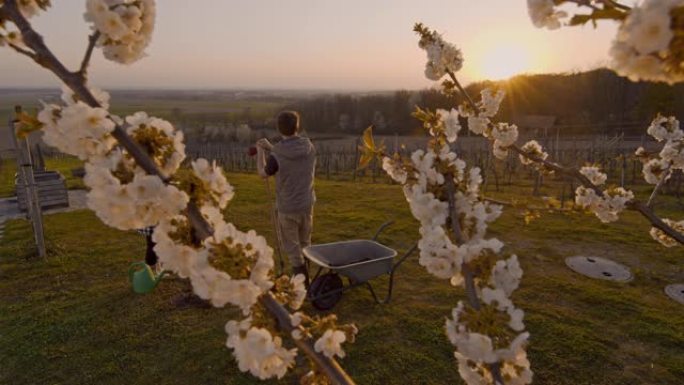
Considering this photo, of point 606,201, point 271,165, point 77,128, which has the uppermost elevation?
point 77,128

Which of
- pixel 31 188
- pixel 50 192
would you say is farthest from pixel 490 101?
pixel 50 192

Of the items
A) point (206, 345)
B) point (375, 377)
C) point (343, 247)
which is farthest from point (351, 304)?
point (206, 345)

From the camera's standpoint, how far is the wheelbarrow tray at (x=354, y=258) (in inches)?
167

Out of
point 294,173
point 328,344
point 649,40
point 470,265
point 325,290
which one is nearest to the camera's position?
point 649,40

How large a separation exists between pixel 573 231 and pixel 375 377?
18.9 ft

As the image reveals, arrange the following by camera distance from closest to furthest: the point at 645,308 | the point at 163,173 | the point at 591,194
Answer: the point at 163,173 → the point at 591,194 → the point at 645,308

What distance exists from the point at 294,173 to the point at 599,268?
4.59 metres

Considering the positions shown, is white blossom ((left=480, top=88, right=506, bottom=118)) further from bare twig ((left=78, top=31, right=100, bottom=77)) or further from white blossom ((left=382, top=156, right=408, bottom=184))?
bare twig ((left=78, top=31, right=100, bottom=77))

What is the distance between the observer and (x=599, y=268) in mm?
5957

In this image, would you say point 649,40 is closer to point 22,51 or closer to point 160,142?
point 160,142

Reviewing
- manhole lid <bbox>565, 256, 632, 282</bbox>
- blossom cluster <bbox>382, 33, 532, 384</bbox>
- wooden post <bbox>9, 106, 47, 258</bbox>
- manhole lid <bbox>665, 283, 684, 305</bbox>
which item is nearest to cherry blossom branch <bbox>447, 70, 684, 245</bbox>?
blossom cluster <bbox>382, 33, 532, 384</bbox>

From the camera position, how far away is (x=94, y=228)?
8297mm

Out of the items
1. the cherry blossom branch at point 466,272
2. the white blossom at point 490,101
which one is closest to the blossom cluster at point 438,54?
the white blossom at point 490,101

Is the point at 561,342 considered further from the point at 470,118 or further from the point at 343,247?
the point at 470,118
